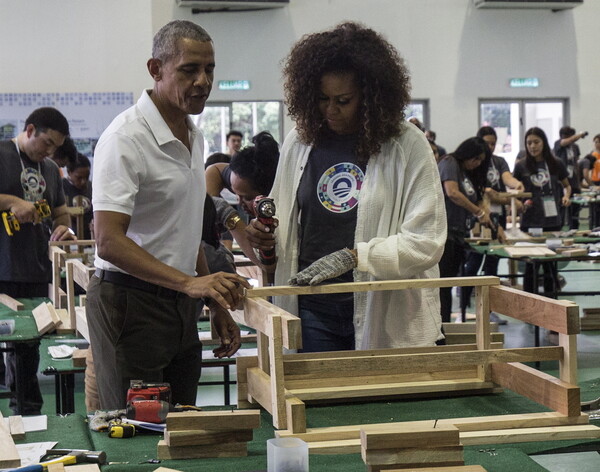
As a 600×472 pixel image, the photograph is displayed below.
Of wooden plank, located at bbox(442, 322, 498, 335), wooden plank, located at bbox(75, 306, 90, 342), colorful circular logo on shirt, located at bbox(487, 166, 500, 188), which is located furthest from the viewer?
colorful circular logo on shirt, located at bbox(487, 166, 500, 188)

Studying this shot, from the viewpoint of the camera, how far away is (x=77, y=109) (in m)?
9.85

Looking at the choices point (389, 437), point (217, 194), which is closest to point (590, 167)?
point (217, 194)

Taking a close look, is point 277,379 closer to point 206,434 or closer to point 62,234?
point 206,434

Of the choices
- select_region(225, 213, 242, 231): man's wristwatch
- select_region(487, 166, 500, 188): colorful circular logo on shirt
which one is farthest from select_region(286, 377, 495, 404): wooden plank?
select_region(487, 166, 500, 188): colorful circular logo on shirt

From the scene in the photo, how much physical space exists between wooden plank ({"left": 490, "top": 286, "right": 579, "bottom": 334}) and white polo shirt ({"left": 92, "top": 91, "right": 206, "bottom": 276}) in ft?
2.43

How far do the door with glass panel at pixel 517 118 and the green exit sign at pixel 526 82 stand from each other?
0.25 m

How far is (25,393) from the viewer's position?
3.99 metres

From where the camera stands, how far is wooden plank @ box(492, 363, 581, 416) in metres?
1.92

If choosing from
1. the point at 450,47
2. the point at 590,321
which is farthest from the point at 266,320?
the point at 450,47

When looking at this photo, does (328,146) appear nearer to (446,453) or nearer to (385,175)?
(385,175)

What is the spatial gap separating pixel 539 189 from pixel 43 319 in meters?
4.68

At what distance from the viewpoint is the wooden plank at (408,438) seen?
1.50 meters

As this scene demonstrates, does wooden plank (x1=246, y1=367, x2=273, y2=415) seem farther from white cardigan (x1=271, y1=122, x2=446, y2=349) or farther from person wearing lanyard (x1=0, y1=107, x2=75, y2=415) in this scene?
person wearing lanyard (x1=0, y1=107, x2=75, y2=415)

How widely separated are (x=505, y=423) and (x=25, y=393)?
2685mm
